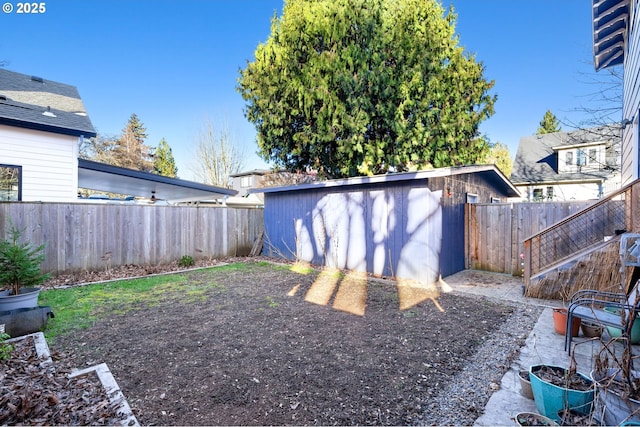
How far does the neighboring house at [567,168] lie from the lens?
15547 mm

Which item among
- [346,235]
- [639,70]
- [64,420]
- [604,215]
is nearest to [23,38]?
[346,235]

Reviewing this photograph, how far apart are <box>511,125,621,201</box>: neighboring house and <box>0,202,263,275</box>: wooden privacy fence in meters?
15.7

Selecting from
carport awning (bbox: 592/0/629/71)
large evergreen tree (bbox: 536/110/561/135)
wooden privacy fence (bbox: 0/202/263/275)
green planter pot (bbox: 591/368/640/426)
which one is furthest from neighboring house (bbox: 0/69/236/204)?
large evergreen tree (bbox: 536/110/561/135)

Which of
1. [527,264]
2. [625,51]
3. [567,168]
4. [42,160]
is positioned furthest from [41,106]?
[567,168]

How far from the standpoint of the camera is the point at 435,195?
6.54 meters

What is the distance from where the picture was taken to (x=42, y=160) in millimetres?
7191

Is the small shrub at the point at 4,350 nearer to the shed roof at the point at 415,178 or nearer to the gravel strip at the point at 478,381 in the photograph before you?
the gravel strip at the point at 478,381

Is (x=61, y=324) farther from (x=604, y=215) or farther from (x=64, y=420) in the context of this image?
(x=604, y=215)

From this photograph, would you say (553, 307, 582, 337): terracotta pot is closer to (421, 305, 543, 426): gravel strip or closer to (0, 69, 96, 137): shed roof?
(421, 305, 543, 426): gravel strip

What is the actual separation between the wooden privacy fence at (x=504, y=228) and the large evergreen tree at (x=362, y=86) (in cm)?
434

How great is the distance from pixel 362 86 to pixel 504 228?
22.2ft

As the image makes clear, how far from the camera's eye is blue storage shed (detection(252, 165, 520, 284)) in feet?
21.5

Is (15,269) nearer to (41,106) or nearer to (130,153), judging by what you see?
(41,106)

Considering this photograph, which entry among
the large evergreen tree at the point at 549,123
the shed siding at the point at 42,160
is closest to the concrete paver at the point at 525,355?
the shed siding at the point at 42,160
